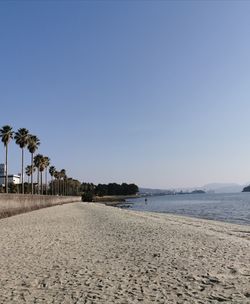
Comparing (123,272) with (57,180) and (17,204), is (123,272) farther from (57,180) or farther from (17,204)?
(57,180)

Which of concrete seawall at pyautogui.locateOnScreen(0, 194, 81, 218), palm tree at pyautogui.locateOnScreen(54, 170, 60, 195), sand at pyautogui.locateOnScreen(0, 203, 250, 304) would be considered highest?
palm tree at pyautogui.locateOnScreen(54, 170, 60, 195)

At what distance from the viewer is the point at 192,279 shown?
10812 mm

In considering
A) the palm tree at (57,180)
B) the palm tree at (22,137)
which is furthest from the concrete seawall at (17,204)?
the palm tree at (57,180)

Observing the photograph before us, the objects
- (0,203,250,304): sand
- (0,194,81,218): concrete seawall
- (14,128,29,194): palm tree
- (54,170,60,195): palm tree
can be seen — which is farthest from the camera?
(54,170,60,195): palm tree

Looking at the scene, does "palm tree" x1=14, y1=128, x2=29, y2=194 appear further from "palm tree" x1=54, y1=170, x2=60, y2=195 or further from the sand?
"palm tree" x1=54, y1=170, x2=60, y2=195

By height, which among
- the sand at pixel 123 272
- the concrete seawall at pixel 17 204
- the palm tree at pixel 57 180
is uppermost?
the palm tree at pixel 57 180

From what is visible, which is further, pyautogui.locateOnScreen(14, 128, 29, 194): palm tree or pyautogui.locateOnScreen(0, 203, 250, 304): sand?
pyautogui.locateOnScreen(14, 128, 29, 194): palm tree

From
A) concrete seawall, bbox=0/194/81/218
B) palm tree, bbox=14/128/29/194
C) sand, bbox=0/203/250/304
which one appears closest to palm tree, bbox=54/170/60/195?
palm tree, bbox=14/128/29/194

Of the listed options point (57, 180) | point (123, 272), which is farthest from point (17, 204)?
point (57, 180)

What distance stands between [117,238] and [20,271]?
9.39 meters

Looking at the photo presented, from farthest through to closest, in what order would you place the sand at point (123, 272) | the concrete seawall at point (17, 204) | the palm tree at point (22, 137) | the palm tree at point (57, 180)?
the palm tree at point (57, 180) < the palm tree at point (22, 137) < the concrete seawall at point (17, 204) < the sand at point (123, 272)

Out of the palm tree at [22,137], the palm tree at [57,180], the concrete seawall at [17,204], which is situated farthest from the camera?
the palm tree at [57,180]

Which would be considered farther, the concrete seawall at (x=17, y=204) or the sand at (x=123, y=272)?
the concrete seawall at (x=17, y=204)

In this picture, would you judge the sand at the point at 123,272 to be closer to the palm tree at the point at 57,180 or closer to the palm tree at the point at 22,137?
the palm tree at the point at 22,137
